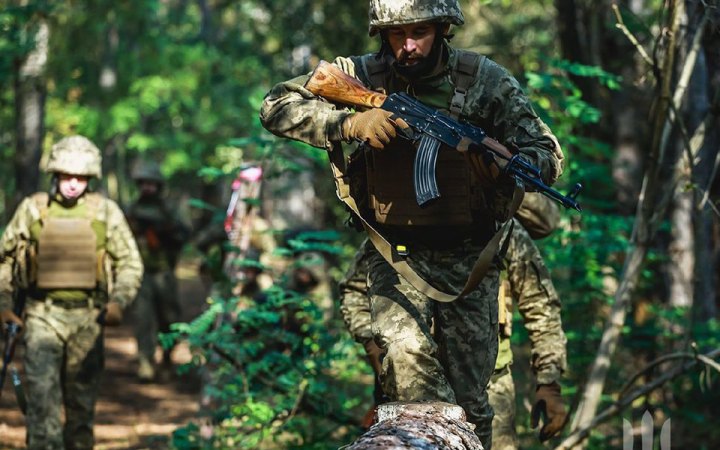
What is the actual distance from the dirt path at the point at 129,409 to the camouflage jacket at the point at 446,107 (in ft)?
12.9

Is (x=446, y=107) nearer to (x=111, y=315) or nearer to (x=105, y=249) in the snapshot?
(x=111, y=315)

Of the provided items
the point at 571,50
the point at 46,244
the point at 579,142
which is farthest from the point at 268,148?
the point at 571,50

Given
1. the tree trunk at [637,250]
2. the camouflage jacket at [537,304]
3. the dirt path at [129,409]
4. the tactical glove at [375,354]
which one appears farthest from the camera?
the dirt path at [129,409]

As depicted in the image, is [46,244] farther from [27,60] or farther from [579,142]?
[27,60]

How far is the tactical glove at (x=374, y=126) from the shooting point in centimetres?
493

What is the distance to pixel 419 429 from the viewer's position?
4.28 meters

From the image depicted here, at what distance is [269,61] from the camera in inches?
818

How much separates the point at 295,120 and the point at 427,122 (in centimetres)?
59

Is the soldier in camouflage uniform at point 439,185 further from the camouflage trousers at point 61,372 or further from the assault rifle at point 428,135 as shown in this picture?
the camouflage trousers at point 61,372

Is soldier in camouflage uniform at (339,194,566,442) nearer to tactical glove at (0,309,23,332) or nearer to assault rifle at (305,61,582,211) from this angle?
assault rifle at (305,61,582,211)

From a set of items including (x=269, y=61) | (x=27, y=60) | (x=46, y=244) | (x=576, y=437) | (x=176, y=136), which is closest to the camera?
(x=576, y=437)

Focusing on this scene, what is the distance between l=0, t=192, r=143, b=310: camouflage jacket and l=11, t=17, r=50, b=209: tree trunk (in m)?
5.34

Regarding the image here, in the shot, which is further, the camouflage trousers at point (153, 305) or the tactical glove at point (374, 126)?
the camouflage trousers at point (153, 305)

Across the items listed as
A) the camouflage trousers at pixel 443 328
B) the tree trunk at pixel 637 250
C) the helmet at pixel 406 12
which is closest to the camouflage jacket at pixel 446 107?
the helmet at pixel 406 12
